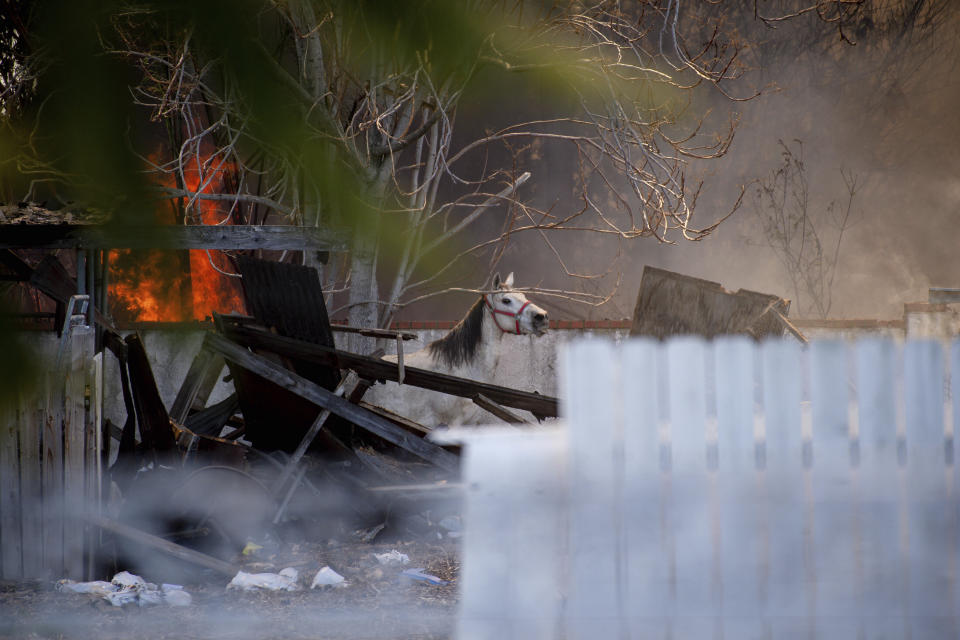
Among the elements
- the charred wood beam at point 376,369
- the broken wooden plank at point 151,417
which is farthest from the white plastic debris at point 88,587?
the charred wood beam at point 376,369

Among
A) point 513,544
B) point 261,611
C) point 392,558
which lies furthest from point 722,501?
point 392,558

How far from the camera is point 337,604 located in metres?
4.23

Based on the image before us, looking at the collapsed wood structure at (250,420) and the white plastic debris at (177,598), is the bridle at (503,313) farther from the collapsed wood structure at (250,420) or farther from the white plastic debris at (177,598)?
the white plastic debris at (177,598)

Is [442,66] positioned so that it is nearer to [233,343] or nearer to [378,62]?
[378,62]

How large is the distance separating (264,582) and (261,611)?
0.34 m

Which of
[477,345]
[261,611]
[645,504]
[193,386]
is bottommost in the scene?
[261,611]

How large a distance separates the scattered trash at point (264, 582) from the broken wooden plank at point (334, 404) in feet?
3.96

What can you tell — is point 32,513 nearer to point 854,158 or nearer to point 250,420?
point 250,420

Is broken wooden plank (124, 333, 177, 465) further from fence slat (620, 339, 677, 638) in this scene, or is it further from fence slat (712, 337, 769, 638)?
fence slat (712, 337, 769, 638)

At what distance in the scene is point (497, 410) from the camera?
5691 millimetres

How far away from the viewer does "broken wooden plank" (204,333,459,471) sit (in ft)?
18.1

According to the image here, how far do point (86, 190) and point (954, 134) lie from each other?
11753 mm

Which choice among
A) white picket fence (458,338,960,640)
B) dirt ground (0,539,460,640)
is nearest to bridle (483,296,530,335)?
dirt ground (0,539,460,640)

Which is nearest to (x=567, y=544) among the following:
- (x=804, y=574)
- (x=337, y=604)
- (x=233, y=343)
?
(x=804, y=574)
